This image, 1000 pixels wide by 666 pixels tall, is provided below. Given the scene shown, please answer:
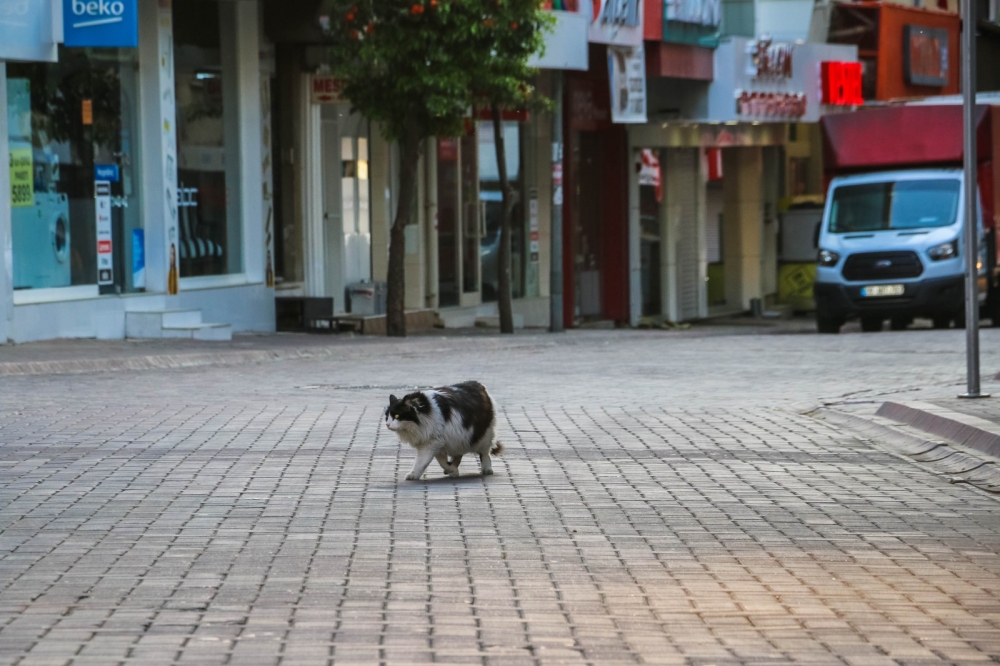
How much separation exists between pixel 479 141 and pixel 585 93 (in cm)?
318

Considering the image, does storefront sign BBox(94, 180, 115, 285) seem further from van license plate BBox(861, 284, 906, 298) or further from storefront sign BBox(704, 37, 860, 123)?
storefront sign BBox(704, 37, 860, 123)

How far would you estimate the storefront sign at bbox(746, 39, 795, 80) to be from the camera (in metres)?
36.5

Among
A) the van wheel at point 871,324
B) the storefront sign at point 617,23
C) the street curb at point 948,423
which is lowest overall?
the van wheel at point 871,324

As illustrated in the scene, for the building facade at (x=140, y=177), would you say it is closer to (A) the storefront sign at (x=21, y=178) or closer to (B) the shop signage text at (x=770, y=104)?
(A) the storefront sign at (x=21, y=178)

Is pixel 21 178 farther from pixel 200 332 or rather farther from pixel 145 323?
pixel 200 332

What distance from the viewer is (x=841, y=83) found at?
131ft

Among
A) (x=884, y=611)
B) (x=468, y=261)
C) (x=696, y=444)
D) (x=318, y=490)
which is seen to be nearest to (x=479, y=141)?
(x=468, y=261)

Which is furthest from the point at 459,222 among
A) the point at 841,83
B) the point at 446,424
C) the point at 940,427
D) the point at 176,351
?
the point at 446,424

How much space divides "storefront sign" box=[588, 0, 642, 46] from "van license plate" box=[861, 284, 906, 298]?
628 cm

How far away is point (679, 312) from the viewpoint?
124 ft

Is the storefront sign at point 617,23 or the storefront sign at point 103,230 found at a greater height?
the storefront sign at point 617,23

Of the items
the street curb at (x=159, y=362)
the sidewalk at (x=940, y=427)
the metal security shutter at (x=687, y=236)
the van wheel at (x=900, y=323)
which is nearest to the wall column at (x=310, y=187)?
the street curb at (x=159, y=362)

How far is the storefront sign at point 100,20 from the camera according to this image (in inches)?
787

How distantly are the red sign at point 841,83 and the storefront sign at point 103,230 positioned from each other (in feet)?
69.1
